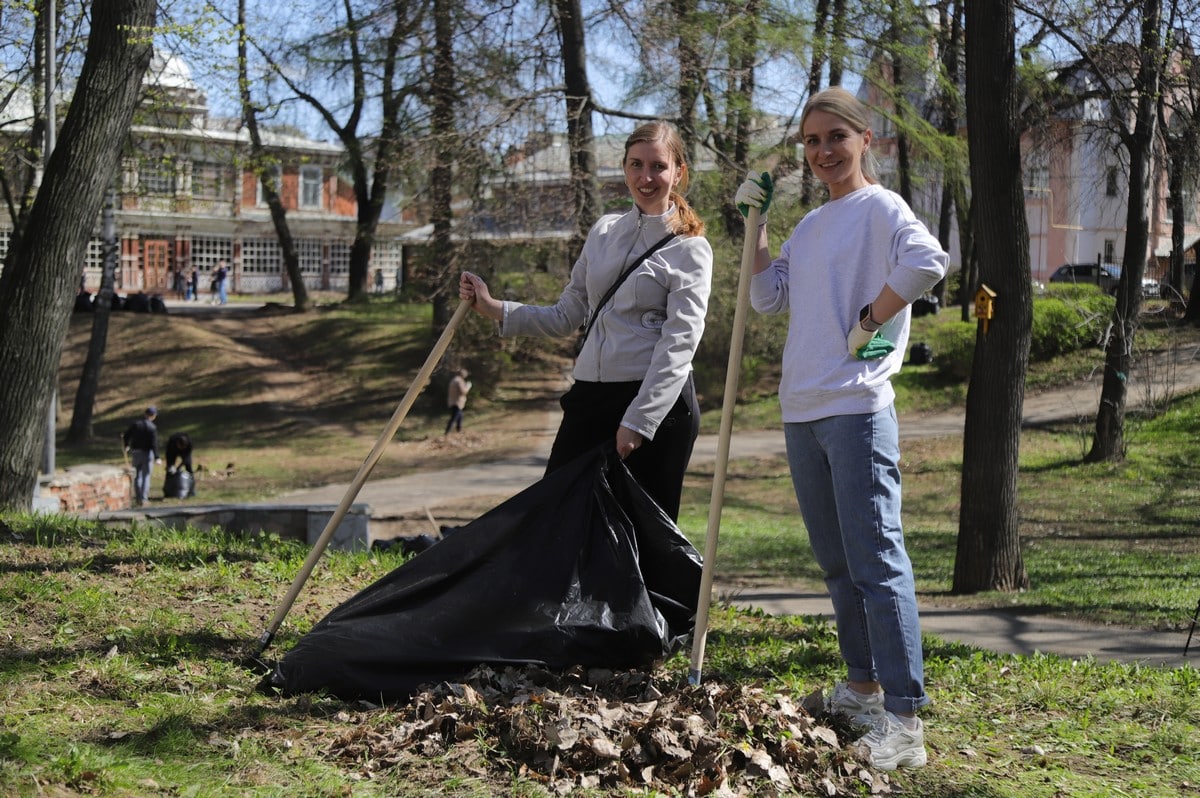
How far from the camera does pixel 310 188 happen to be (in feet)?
173

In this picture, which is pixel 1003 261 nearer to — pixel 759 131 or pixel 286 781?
pixel 286 781

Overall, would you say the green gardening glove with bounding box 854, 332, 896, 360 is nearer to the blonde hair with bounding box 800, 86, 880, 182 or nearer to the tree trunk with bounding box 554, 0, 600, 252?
the blonde hair with bounding box 800, 86, 880, 182

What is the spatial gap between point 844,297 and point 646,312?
34.8 inches

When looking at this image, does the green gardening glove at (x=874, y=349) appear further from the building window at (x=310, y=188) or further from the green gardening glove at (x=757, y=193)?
the building window at (x=310, y=188)

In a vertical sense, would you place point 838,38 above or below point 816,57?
above

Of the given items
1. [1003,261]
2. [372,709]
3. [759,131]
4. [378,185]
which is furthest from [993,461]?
[378,185]

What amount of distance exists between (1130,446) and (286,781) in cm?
1657

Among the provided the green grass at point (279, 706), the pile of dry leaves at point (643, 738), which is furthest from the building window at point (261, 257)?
the pile of dry leaves at point (643, 738)

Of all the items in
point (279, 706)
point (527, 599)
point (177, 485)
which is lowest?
point (177, 485)

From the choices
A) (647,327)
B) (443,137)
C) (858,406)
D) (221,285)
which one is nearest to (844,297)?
(858,406)

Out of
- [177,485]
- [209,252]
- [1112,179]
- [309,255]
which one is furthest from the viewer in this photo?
[309,255]

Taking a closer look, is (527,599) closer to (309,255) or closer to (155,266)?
(155,266)

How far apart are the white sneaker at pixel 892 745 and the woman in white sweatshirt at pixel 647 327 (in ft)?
3.59

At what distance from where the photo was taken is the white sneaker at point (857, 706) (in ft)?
11.4
